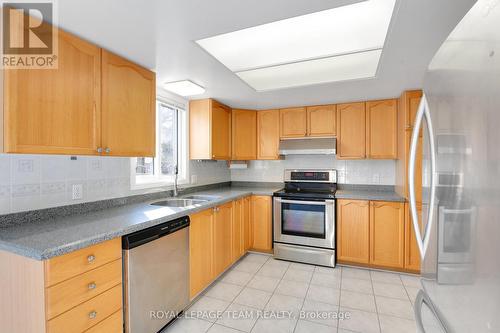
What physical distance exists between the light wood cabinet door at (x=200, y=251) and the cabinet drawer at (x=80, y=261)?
2.46 feet

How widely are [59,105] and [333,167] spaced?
320 cm

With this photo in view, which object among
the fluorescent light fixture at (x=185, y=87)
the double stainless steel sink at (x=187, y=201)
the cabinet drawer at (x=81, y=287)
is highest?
the fluorescent light fixture at (x=185, y=87)

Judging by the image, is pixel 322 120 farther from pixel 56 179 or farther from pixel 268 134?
pixel 56 179

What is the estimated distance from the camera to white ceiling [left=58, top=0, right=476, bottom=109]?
123 centimetres

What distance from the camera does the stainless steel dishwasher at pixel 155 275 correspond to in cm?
152

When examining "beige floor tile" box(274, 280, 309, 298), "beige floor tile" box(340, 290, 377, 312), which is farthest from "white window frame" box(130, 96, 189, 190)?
"beige floor tile" box(340, 290, 377, 312)

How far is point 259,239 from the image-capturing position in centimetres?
336

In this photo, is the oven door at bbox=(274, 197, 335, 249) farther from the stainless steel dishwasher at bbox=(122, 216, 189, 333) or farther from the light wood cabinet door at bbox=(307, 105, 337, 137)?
the stainless steel dishwasher at bbox=(122, 216, 189, 333)

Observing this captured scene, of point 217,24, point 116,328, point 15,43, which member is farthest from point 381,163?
point 15,43

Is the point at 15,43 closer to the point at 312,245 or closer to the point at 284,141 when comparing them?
the point at 284,141

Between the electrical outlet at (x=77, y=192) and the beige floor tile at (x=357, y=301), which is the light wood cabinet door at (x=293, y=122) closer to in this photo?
the beige floor tile at (x=357, y=301)

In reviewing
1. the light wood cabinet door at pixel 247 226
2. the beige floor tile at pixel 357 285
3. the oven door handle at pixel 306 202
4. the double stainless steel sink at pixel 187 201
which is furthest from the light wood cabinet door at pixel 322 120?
the beige floor tile at pixel 357 285

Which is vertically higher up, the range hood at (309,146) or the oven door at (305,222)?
the range hood at (309,146)

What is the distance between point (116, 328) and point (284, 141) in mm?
2808
